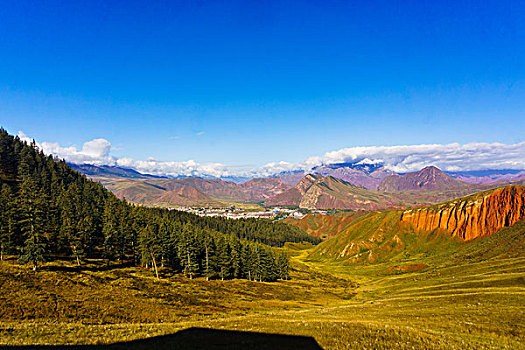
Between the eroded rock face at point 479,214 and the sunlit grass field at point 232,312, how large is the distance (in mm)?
69758

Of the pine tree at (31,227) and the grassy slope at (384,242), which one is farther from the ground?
the pine tree at (31,227)

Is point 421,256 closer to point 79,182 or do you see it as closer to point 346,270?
point 346,270

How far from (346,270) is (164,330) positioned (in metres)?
133

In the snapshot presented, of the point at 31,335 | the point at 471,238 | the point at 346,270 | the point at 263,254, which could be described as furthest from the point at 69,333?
the point at 471,238

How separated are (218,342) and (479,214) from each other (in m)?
160

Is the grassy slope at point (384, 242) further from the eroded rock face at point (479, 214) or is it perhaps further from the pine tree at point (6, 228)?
the pine tree at point (6, 228)

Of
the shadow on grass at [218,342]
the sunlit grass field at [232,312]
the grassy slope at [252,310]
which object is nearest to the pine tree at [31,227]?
the sunlit grass field at [232,312]

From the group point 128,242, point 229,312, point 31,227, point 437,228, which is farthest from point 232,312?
point 437,228

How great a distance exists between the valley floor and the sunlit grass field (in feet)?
0.32

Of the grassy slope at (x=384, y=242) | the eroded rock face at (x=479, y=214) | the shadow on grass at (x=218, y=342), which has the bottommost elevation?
the grassy slope at (x=384, y=242)

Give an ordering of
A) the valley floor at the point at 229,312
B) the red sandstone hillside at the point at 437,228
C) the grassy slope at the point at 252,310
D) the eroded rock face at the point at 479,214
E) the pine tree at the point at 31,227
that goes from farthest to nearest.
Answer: the red sandstone hillside at the point at 437,228
the eroded rock face at the point at 479,214
the pine tree at the point at 31,227
the grassy slope at the point at 252,310
the valley floor at the point at 229,312

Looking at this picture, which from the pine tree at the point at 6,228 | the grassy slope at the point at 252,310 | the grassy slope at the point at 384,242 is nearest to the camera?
the grassy slope at the point at 252,310

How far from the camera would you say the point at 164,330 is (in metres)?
20.7

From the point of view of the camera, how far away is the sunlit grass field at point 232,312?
16938 mm
